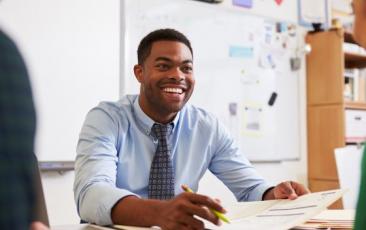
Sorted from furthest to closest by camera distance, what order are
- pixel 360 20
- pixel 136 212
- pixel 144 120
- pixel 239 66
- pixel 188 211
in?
pixel 239 66 → pixel 144 120 → pixel 136 212 → pixel 188 211 → pixel 360 20

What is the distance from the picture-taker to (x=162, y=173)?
1.39 m

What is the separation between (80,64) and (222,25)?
3.69ft

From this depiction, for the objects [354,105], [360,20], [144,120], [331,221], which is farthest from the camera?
[354,105]

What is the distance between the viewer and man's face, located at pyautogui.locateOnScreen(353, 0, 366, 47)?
28.7 inches

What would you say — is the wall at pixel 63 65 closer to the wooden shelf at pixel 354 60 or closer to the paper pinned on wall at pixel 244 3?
the paper pinned on wall at pixel 244 3

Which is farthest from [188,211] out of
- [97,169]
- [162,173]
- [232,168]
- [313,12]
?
[313,12]

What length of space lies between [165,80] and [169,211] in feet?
2.38

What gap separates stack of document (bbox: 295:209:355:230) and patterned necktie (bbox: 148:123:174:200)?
43 centimetres

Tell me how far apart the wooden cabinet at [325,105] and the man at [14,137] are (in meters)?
3.12

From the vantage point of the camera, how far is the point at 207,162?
1590 millimetres

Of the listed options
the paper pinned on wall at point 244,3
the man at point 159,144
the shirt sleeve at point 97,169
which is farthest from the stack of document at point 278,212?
the paper pinned on wall at point 244,3

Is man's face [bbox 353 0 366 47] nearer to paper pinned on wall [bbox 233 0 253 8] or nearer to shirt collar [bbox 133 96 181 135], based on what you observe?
shirt collar [bbox 133 96 181 135]

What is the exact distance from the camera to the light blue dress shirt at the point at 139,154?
1191mm

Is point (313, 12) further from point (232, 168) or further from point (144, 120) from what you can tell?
point (144, 120)
